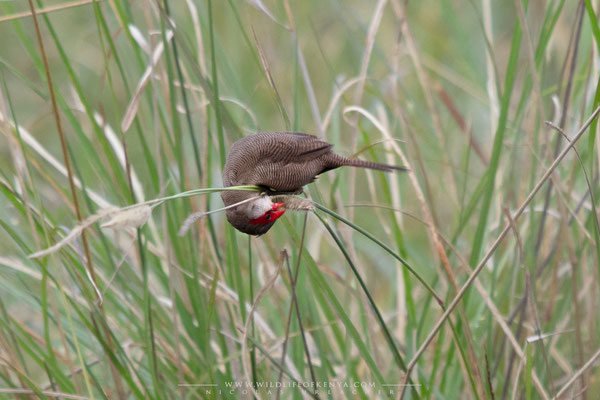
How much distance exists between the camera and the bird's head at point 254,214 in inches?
40.2

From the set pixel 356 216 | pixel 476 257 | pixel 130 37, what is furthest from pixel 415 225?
pixel 130 37

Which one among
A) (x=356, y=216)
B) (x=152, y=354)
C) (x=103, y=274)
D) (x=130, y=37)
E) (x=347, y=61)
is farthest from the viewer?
(x=347, y=61)

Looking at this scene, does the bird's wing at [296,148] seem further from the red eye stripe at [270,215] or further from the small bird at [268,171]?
the red eye stripe at [270,215]

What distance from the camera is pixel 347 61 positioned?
321 cm

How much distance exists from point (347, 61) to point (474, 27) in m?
0.58

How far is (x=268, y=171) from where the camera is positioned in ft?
3.67

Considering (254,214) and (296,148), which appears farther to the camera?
(296,148)

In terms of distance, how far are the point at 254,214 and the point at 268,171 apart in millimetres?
120

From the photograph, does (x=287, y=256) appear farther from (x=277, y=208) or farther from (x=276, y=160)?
(x=276, y=160)

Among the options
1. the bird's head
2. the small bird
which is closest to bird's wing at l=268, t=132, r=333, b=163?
the small bird

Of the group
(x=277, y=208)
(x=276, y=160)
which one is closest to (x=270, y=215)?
(x=277, y=208)

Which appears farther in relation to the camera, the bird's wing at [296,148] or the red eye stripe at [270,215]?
the bird's wing at [296,148]

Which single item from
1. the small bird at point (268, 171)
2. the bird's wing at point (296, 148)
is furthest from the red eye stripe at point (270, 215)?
the bird's wing at point (296, 148)

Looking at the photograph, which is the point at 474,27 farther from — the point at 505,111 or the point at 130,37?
the point at 130,37
